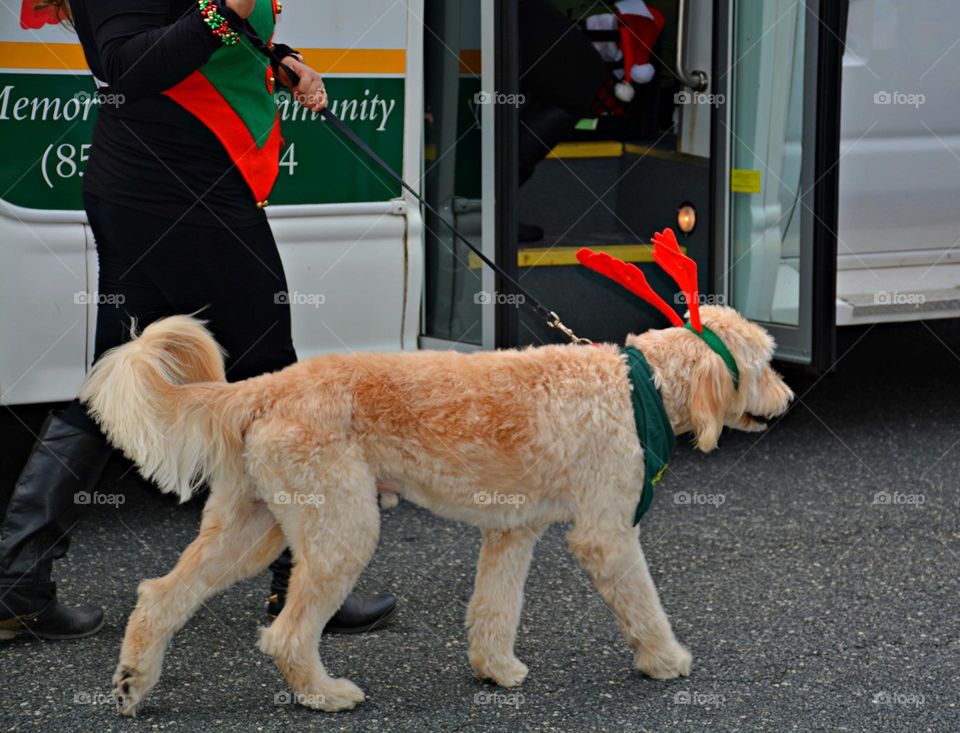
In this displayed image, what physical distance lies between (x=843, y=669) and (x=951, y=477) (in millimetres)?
2054

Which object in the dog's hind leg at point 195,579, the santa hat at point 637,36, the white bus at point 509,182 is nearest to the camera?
the dog's hind leg at point 195,579

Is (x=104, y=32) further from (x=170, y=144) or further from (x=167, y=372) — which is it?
(x=167, y=372)

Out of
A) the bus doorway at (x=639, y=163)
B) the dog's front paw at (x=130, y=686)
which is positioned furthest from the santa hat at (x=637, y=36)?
the dog's front paw at (x=130, y=686)

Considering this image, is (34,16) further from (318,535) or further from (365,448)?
(318,535)

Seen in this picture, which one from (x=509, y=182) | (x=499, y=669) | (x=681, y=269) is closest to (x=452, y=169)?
(x=509, y=182)

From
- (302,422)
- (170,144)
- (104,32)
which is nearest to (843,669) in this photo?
(302,422)

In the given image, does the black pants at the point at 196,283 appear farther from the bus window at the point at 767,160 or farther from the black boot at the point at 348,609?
the bus window at the point at 767,160

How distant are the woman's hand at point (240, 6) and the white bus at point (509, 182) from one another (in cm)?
132

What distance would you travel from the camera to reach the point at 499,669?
3531 millimetres

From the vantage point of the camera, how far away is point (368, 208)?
198 inches

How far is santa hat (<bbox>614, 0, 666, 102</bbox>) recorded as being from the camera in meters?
6.90

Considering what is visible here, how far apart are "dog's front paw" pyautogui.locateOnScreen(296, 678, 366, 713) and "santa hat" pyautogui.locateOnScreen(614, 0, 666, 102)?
4.37 metres

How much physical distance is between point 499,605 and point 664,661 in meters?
0.48

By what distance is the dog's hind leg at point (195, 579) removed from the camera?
3279 mm
